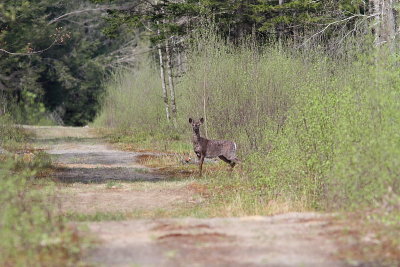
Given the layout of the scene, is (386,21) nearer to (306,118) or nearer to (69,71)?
(306,118)

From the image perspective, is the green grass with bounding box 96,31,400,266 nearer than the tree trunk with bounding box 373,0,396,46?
Yes

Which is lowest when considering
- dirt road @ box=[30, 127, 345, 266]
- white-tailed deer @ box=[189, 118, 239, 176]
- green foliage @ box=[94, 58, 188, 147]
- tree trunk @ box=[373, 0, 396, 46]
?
green foliage @ box=[94, 58, 188, 147]

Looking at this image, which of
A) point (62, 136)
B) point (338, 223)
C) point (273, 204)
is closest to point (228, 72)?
point (273, 204)

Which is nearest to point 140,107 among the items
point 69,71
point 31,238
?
point 69,71

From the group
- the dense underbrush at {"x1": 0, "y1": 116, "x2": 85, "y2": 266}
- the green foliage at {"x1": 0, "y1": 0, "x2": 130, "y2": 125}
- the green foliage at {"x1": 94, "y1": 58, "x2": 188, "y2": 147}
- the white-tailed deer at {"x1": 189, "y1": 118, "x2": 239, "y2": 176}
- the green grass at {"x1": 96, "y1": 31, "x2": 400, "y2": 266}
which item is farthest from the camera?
the green foliage at {"x1": 0, "y1": 0, "x2": 130, "y2": 125}

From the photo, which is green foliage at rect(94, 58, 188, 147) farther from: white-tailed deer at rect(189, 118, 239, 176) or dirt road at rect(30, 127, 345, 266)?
dirt road at rect(30, 127, 345, 266)

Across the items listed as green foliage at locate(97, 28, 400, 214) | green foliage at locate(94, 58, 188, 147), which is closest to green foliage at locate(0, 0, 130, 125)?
green foliage at locate(94, 58, 188, 147)

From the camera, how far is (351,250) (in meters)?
8.85

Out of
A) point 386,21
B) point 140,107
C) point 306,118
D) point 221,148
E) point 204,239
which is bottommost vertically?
point 140,107

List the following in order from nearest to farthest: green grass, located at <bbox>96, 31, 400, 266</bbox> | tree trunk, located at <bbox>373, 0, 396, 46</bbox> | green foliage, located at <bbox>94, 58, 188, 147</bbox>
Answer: green grass, located at <bbox>96, 31, 400, 266</bbox>
tree trunk, located at <bbox>373, 0, 396, 46</bbox>
green foliage, located at <bbox>94, 58, 188, 147</bbox>

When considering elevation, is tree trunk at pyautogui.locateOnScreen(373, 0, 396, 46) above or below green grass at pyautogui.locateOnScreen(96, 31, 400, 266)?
above

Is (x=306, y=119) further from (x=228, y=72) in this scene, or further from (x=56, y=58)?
(x=56, y=58)

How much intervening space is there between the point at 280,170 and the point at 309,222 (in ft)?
15.1

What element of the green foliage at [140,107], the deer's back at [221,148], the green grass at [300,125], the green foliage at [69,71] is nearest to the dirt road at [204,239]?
the green grass at [300,125]
